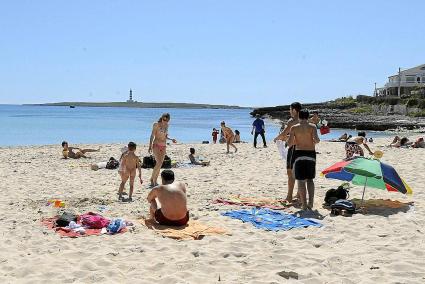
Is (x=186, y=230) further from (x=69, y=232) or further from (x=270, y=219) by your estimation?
(x=69, y=232)

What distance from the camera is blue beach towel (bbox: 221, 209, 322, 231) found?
6250 mm

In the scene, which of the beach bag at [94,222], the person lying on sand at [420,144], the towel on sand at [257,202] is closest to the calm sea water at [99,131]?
the person lying on sand at [420,144]

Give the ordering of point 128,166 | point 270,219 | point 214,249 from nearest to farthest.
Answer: point 214,249, point 270,219, point 128,166

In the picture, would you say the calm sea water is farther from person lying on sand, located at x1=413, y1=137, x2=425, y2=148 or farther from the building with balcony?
the building with balcony

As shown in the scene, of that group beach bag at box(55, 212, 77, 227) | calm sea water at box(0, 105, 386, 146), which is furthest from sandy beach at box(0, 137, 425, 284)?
→ calm sea water at box(0, 105, 386, 146)

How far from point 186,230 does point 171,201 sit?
1.53 ft

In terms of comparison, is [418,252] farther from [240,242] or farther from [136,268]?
[136,268]

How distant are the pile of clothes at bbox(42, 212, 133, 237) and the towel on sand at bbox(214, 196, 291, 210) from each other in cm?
202

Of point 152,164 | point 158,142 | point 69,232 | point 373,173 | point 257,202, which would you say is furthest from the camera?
point 152,164

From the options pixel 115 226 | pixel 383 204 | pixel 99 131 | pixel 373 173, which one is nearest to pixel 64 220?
pixel 115 226

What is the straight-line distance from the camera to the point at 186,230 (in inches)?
235

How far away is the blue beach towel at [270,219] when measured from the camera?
6.25 meters

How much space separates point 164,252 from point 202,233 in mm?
800

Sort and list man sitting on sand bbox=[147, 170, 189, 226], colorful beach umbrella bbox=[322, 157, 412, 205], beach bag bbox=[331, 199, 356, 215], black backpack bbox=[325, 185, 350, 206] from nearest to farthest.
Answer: man sitting on sand bbox=[147, 170, 189, 226] < beach bag bbox=[331, 199, 356, 215] < colorful beach umbrella bbox=[322, 157, 412, 205] < black backpack bbox=[325, 185, 350, 206]
